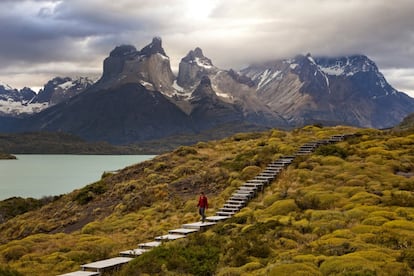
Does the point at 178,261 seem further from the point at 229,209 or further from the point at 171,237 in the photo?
the point at 229,209

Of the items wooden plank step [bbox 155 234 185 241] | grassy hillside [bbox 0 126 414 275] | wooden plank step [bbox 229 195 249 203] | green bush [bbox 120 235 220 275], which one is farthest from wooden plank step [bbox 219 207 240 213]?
green bush [bbox 120 235 220 275]

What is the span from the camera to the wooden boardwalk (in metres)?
20.5

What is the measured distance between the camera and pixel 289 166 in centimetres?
3991

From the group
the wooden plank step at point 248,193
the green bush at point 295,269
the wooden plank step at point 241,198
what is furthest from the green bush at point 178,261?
the wooden plank step at point 248,193

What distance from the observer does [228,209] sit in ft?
106

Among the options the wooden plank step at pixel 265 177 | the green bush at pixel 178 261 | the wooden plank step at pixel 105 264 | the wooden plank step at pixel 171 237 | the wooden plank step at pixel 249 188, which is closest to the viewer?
the green bush at pixel 178 261

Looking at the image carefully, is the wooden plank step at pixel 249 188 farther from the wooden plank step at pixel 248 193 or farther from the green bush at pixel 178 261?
the green bush at pixel 178 261

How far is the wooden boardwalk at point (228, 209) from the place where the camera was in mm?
20484

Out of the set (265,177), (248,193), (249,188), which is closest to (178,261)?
(248,193)

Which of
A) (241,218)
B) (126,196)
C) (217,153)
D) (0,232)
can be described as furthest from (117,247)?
(217,153)

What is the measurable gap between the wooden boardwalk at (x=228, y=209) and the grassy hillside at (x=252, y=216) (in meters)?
0.81

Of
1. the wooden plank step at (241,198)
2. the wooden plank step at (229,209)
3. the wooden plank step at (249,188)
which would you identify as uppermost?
the wooden plank step at (249,188)

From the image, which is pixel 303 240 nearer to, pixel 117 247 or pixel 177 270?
pixel 177 270

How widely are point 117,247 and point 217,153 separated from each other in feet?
91.1
